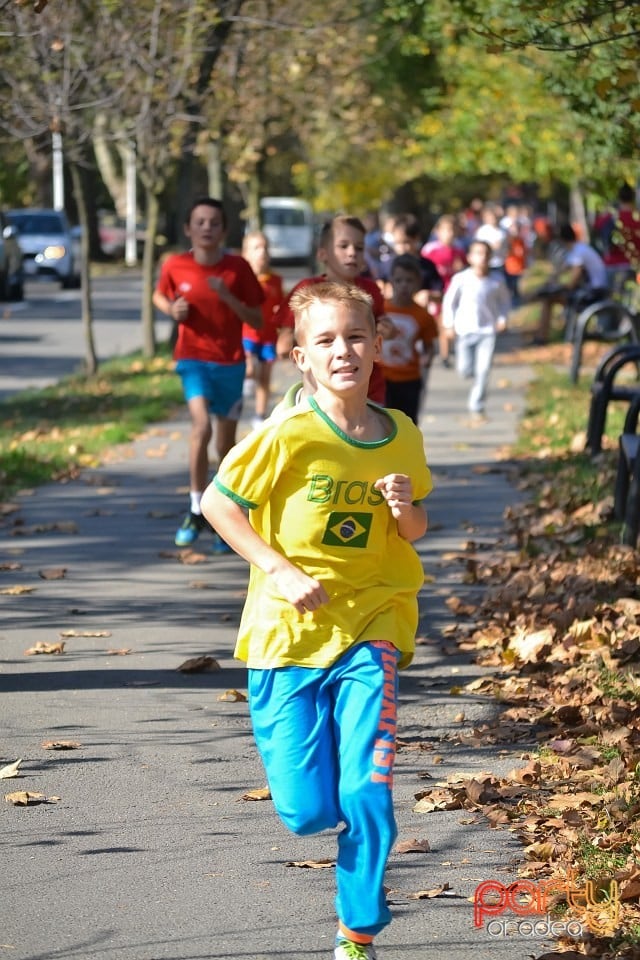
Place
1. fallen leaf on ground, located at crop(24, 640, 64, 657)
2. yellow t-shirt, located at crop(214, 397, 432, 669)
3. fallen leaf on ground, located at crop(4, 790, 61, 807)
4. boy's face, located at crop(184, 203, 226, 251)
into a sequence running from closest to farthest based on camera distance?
1. yellow t-shirt, located at crop(214, 397, 432, 669)
2. fallen leaf on ground, located at crop(4, 790, 61, 807)
3. fallen leaf on ground, located at crop(24, 640, 64, 657)
4. boy's face, located at crop(184, 203, 226, 251)

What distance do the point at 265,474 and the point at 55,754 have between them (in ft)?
7.33

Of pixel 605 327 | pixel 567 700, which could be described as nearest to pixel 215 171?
pixel 605 327

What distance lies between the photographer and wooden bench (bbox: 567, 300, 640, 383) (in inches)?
705

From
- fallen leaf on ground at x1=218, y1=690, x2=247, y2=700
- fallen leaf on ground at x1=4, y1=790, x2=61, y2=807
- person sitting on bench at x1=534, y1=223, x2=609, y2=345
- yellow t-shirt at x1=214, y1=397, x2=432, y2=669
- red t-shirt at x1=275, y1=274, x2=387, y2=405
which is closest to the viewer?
yellow t-shirt at x1=214, y1=397, x2=432, y2=669

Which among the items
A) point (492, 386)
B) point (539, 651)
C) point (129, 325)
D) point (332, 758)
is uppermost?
point (332, 758)

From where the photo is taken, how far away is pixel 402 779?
19.5 ft

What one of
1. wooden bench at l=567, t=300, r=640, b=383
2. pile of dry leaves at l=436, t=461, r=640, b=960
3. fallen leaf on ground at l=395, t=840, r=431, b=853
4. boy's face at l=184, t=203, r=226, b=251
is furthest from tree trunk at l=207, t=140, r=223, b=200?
fallen leaf on ground at l=395, t=840, r=431, b=853

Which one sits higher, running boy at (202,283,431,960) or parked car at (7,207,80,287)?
running boy at (202,283,431,960)

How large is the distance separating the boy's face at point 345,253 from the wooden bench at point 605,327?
8427mm

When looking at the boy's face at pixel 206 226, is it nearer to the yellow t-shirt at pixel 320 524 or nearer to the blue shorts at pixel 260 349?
the blue shorts at pixel 260 349

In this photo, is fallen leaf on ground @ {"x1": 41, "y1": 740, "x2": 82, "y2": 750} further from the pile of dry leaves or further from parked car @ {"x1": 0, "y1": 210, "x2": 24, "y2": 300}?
parked car @ {"x1": 0, "y1": 210, "x2": 24, "y2": 300}

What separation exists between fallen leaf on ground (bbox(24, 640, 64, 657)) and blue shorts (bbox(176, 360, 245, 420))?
2671 mm

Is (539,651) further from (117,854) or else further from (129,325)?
(129,325)

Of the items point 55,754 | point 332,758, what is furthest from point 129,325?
point 332,758
